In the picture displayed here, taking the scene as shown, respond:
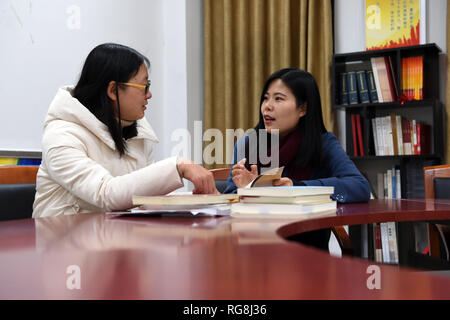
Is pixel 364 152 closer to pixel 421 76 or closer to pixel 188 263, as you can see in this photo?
pixel 421 76

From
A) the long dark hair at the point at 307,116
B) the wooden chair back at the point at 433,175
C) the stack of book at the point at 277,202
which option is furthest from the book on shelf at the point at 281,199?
the wooden chair back at the point at 433,175

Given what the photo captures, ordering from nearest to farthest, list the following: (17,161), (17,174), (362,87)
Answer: (17,174) < (17,161) < (362,87)

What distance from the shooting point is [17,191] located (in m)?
1.41

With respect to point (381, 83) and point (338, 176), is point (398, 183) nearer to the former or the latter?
point (381, 83)

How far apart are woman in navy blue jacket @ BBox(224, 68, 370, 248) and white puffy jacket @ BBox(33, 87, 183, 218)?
0.32 m

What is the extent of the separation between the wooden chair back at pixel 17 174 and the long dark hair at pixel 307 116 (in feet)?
2.88

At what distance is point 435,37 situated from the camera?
3.17 metres

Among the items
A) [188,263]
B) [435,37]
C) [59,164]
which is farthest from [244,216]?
[435,37]

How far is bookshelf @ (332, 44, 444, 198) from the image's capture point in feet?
9.87

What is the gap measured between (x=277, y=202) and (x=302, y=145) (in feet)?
2.46

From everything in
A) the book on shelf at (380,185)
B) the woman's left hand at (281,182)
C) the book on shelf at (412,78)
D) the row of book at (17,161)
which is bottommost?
the book on shelf at (380,185)

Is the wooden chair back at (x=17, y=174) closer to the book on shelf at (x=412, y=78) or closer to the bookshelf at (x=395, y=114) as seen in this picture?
the bookshelf at (x=395, y=114)

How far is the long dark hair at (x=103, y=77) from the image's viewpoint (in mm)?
1614

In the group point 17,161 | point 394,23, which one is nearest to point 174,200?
point 17,161
